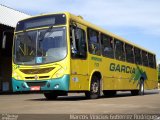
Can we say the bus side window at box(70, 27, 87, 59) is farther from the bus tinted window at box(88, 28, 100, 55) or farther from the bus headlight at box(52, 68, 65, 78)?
the bus headlight at box(52, 68, 65, 78)

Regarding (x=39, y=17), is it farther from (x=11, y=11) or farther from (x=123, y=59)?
(x=11, y=11)

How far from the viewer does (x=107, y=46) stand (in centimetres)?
1777

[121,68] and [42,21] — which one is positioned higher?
[42,21]

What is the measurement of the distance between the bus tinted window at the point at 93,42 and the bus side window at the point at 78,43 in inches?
22.5

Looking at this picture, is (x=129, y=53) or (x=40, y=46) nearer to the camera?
(x=40, y=46)

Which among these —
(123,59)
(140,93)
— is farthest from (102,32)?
(140,93)

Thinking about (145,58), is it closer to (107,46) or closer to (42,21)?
(107,46)

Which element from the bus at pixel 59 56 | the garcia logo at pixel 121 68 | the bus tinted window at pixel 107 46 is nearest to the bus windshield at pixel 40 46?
the bus at pixel 59 56

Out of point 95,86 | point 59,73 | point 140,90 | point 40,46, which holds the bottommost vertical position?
point 140,90

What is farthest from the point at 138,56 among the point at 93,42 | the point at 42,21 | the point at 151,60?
the point at 42,21

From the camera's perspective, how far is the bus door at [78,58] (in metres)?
14.4

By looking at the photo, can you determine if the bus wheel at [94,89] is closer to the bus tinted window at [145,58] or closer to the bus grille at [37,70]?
Answer: the bus grille at [37,70]

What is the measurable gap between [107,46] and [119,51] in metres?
1.84

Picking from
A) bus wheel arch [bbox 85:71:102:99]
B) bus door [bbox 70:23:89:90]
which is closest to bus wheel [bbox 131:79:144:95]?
bus wheel arch [bbox 85:71:102:99]
